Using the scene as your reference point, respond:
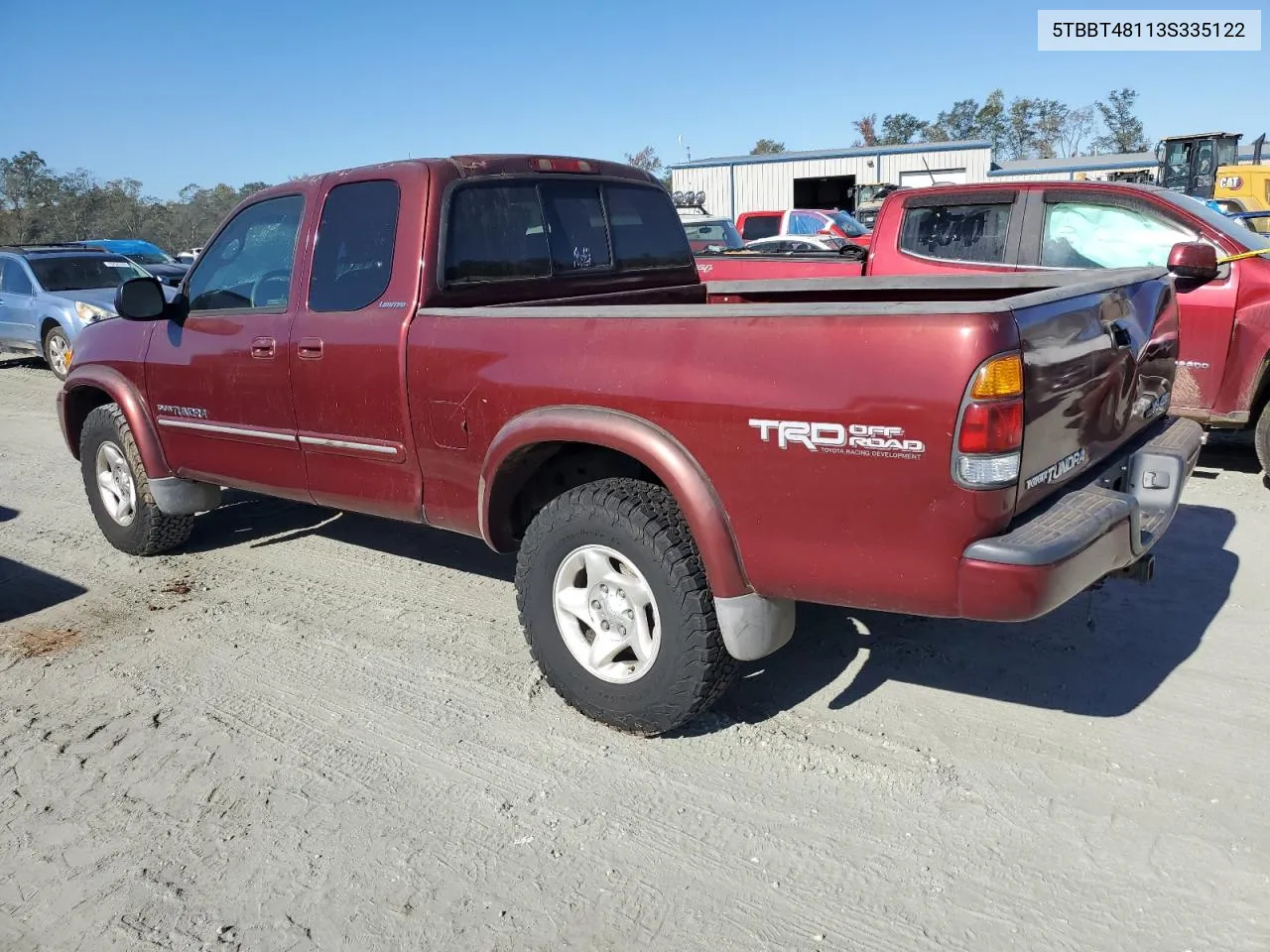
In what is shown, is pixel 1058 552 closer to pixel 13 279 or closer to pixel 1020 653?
pixel 1020 653

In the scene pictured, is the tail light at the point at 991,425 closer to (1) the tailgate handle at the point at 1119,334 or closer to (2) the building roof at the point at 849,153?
(1) the tailgate handle at the point at 1119,334

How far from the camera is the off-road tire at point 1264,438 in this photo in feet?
19.7

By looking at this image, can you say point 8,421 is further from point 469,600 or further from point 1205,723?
point 1205,723

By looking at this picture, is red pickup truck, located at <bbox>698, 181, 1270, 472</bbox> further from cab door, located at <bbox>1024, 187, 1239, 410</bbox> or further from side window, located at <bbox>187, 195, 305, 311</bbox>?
side window, located at <bbox>187, 195, 305, 311</bbox>

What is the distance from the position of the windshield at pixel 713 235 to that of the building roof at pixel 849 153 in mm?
23724

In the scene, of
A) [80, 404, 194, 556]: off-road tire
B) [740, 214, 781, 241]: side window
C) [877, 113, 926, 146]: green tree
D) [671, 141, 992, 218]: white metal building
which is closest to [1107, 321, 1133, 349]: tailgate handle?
[80, 404, 194, 556]: off-road tire

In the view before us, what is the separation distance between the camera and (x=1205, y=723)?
3373 mm

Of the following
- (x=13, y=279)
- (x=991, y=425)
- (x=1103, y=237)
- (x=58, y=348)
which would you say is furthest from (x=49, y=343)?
(x=991, y=425)

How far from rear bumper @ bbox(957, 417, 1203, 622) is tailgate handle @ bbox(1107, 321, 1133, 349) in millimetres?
399

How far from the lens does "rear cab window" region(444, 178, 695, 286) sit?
4051 millimetres

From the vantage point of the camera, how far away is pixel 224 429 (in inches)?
189

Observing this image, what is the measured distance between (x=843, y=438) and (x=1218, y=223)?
4.87m

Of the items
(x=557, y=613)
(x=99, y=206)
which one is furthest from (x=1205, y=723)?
(x=99, y=206)

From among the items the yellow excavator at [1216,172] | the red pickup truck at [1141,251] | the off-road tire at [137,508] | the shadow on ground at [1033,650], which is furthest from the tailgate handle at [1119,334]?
the yellow excavator at [1216,172]
